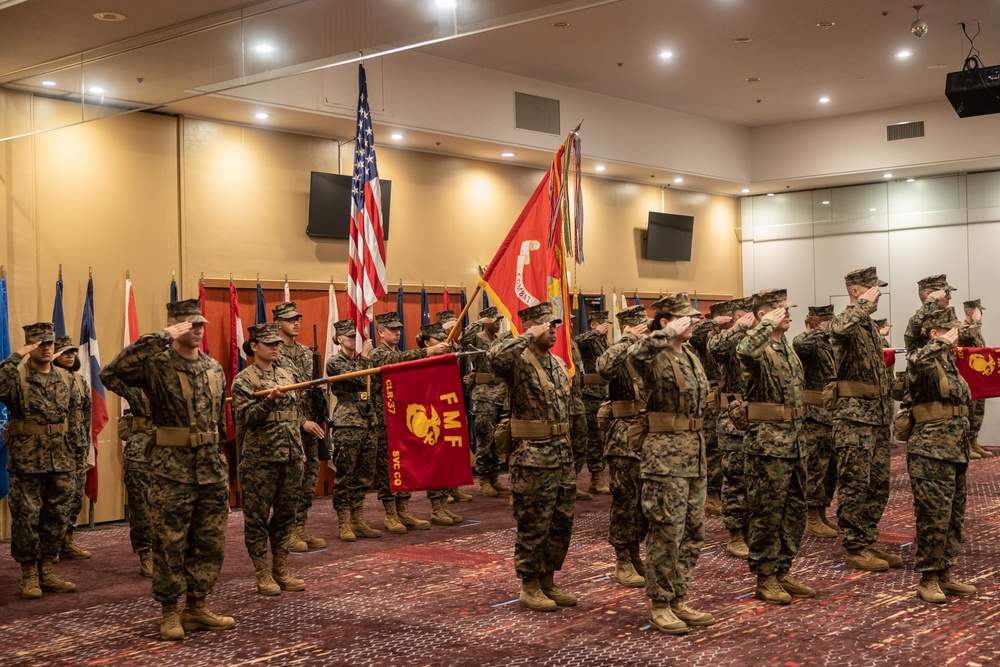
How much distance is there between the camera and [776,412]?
18.6 feet

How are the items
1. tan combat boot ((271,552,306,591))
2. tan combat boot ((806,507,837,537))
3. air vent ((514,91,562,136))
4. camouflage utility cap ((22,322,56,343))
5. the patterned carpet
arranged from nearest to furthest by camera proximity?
the patterned carpet
tan combat boot ((271,552,306,591))
camouflage utility cap ((22,322,56,343))
tan combat boot ((806,507,837,537))
air vent ((514,91,562,136))

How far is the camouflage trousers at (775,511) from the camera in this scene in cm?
561

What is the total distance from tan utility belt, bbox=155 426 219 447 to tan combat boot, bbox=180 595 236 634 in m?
0.84

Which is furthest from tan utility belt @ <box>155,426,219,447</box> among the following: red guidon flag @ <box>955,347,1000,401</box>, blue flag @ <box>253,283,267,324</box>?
red guidon flag @ <box>955,347,1000,401</box>

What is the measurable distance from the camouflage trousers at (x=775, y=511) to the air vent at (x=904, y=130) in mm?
10074

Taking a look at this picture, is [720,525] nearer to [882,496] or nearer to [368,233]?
[882,496]

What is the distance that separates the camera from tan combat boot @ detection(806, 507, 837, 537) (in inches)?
295

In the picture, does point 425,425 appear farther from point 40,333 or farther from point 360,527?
point 40,333

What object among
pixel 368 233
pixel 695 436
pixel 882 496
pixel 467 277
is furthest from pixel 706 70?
pixel 695 436

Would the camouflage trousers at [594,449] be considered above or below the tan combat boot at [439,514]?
above

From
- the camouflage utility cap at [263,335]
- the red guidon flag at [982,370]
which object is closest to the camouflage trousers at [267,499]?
the camouflage utility cap at [263,335]

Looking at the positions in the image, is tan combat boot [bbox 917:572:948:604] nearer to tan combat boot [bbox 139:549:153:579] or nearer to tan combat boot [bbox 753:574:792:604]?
tan combat boot [bbox 753:574:792:604]

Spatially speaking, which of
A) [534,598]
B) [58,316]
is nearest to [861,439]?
[534,598]

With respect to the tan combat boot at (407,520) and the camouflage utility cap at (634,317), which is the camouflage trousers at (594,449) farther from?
the camouflage utility cap at (634,317)
